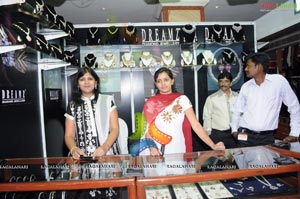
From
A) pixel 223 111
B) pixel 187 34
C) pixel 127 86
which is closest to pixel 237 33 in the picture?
pixel 187 34

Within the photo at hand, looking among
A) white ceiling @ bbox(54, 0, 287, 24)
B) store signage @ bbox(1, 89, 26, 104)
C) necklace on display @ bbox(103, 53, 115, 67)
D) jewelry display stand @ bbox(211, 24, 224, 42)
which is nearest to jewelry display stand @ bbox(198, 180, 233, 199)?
store signage @ bbox(1, 89, 26, 104)

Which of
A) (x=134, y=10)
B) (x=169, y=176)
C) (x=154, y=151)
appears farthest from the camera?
(x=134, y=10)

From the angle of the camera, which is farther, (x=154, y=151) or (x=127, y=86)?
(x=127, y=86)

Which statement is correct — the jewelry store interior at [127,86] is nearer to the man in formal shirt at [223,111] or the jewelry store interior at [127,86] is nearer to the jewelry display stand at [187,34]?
the jewelry display stand at [187,34]

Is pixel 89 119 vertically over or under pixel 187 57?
under

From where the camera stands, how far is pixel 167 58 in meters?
4.15

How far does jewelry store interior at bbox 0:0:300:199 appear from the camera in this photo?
1178 mm

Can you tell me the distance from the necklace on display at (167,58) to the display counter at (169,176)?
2810 millimetres

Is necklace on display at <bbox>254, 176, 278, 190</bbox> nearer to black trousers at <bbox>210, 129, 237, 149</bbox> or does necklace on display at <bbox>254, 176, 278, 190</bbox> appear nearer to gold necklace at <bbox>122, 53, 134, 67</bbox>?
black trousers at <bbox>210, 129, 237, 149</bbox>

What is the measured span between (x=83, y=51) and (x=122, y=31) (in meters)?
0.67

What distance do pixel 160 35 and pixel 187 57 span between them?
534 mm

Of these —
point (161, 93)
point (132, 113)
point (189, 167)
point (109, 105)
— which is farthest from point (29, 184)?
point (132, 113)

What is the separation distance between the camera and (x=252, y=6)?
616 centimetres

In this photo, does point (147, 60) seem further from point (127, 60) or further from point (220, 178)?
point (220, 178)
